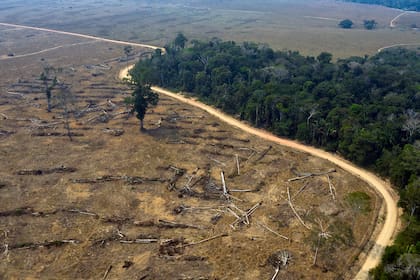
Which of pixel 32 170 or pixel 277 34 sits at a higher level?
pixel 277 34

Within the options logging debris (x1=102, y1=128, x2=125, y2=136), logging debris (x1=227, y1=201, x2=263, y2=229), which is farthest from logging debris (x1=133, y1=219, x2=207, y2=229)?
logging debris (x1=102, y1=128, x2=125, y2=136)

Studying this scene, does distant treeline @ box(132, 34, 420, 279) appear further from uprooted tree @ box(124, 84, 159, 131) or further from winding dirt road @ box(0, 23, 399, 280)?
uprooted tree @ box(124, 84, 159, 131)

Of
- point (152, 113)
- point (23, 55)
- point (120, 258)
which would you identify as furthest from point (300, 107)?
point (23, 55)

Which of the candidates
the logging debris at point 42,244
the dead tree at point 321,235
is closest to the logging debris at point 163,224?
the logging debris at point 42,244

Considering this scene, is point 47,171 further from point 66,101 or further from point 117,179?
point 66,101

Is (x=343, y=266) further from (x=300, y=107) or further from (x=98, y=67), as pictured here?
(x=98, y=67)

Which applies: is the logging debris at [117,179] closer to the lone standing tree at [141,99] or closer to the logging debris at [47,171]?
the logging debris at [47,171]

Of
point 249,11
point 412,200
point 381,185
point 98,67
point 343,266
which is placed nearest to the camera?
point 343,266
